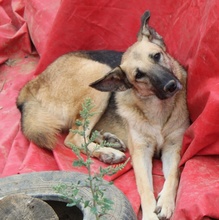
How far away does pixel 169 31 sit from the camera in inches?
169

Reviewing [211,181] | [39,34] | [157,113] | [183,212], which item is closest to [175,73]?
[157,113]

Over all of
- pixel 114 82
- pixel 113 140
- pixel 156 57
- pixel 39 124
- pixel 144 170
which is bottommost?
pixel 113 140

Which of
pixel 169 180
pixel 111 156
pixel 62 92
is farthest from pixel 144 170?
pixel 62 92

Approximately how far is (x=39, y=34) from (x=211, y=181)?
8.95 ft

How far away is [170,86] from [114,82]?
17.4 inches

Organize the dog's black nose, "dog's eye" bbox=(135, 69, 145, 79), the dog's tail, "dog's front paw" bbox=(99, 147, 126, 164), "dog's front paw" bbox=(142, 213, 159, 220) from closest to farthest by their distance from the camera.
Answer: "dog's front paw" bbox=(142, 213, 159, 220) → the dog's black nose → "dog's eye" bbox=(135, 69, 145, 79) → "dog's front paw" bbox=(99, 147, 126, 164) → the dog's tail

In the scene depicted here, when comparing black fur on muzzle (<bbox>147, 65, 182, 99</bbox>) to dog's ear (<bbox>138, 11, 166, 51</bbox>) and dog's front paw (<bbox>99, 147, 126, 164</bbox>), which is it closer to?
dog's ear (<bbox>138, 11, 166, 51</bbox>)

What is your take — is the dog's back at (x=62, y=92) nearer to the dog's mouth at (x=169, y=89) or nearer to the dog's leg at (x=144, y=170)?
the dog's leg at (x=144, y=170)

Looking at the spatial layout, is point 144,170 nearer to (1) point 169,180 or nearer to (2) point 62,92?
(1) point 169,180

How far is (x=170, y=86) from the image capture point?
350cm

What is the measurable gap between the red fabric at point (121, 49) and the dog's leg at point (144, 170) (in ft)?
0.25

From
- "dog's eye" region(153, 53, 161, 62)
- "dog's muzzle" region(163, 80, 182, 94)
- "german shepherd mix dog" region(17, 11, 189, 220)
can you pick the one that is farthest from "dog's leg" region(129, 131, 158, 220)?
"dog's eye" region(153, 53, 161, 62)

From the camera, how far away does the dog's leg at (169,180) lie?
10.6ft

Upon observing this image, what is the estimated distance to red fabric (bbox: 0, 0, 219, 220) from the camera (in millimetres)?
3227
